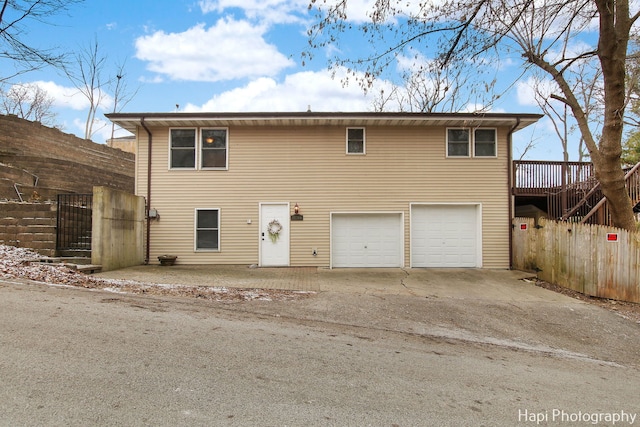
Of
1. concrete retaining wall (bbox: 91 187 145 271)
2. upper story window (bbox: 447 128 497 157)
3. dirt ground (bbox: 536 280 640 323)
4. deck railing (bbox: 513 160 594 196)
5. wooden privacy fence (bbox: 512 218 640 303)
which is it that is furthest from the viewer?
deck railing (bbox: 513 160 594 196)

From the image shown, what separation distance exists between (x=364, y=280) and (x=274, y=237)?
11.9ft

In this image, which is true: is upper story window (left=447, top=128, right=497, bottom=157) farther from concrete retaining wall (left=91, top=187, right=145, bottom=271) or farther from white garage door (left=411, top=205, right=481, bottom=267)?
concrete retaining wall (left=91, top=187, right=145, bottom=271)

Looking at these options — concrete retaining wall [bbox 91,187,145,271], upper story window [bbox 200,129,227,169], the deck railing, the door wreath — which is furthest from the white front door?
the deck railing

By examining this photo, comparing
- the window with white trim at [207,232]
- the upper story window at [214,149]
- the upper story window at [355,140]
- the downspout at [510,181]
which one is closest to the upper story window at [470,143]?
the downspout at [510,181]

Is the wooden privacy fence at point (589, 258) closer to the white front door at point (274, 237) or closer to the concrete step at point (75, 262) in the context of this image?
the white front door at point (274, 237)

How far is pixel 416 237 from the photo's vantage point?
1302cm

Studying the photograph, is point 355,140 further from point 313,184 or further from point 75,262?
point 75,262

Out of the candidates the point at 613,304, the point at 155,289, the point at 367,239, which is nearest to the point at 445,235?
the point at 367,239

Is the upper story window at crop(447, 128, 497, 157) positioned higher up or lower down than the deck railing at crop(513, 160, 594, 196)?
higher up

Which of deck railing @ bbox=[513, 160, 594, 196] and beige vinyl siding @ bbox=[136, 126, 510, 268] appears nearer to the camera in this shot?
beige vinyl siding @ bbox=[136, 126, 510, 268]

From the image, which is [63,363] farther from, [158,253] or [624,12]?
[624,12]

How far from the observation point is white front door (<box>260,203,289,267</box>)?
41.9ft

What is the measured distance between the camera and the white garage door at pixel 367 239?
42.7 feet

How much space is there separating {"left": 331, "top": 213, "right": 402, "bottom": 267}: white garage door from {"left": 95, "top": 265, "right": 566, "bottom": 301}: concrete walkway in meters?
0.53
